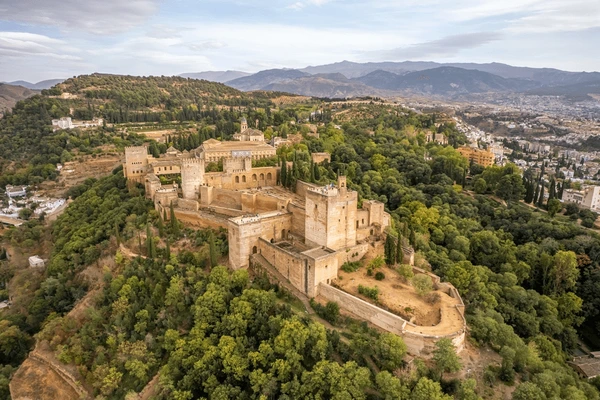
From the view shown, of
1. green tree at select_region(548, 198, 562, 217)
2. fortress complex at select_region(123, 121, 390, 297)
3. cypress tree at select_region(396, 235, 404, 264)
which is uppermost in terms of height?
fortress complex at select_region(123, 121, 390, 297)

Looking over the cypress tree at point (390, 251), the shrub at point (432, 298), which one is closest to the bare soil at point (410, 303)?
the shrub at point (432, 298)

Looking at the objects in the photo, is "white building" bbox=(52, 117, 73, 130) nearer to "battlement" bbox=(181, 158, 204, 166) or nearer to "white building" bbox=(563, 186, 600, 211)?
"battlement" bbox=(181, 158, 204, 166)

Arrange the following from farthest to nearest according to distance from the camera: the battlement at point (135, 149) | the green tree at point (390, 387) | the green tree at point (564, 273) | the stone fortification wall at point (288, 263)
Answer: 1. the battlement at point (135, 149)
2. the green tree at point (564, 273)
3. the stone fortification wall at point (288, 263)
4. the green tree at point (390, 387)

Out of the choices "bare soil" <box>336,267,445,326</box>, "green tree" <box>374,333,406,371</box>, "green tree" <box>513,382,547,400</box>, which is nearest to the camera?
"green tree" <box>513,382,547,400</box>

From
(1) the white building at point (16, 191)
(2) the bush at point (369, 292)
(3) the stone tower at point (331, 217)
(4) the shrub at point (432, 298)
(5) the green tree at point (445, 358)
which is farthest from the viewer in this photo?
(1) the white building at point (16, 191)

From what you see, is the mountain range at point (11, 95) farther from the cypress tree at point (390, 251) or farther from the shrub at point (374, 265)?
the cypress tree at point (390, 251)

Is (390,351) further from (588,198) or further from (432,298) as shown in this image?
(588,198)

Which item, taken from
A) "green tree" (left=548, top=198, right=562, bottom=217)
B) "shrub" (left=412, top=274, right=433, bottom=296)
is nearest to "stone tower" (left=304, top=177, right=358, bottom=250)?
"shrub" (left=412, top=274, right=433, bottom=296)
